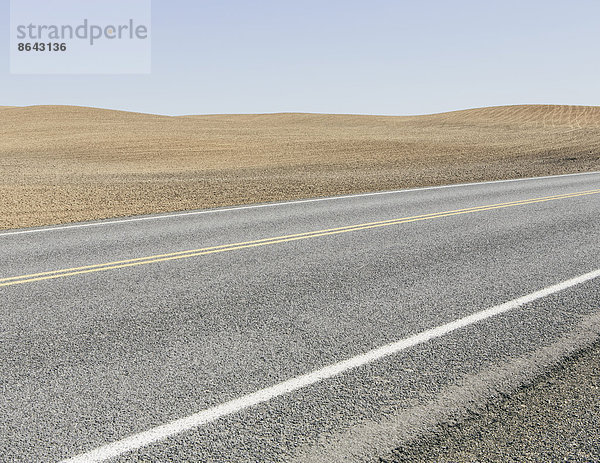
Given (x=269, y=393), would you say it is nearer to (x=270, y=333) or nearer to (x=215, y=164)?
(x=270, y=333)

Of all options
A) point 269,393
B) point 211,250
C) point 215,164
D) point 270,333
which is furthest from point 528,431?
point 215,164

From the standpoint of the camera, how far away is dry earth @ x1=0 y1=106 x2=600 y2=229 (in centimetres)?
1491

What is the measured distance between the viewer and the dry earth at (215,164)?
587 inches

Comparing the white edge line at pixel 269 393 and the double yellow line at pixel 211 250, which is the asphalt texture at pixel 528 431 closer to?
the white edge line at pixel 269 393

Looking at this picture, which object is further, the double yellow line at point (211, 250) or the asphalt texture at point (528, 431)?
the double yellow line at point (211, 250)

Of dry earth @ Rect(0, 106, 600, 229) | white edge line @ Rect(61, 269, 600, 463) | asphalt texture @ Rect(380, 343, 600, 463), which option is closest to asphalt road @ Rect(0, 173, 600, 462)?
white edge line @ Rect(61, 269, 600, 463)

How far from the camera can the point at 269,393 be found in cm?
388

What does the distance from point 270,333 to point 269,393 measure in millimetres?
1068

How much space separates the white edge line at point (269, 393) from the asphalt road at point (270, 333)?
1cm

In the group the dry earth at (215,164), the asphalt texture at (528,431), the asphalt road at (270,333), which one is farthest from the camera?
the dry earth at (215,164)

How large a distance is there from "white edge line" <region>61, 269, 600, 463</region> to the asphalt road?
0.01 metres

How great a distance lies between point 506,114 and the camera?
77000 millimetres

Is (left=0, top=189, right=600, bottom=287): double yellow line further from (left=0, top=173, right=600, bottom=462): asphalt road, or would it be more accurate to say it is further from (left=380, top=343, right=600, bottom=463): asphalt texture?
(left=380, top=343, right=600, bottom=463): asphalt texture

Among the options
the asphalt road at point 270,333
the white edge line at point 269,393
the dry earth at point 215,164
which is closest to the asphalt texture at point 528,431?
the asphalt road at point 270,333
